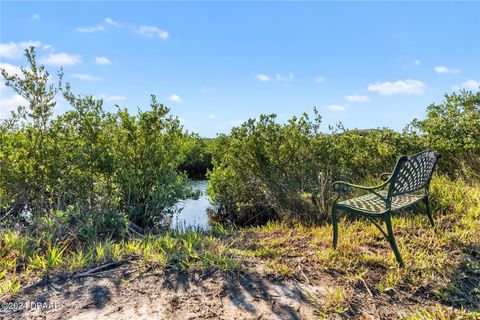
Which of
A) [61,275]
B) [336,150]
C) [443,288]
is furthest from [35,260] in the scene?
[336,150]

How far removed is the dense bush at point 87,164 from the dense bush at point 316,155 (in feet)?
5.45

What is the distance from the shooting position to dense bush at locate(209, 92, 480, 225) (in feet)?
19.6

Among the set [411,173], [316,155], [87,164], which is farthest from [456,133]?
[87,164]

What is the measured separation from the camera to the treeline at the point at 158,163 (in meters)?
4.32

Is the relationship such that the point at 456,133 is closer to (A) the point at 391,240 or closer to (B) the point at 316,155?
(B) the point at 316,155

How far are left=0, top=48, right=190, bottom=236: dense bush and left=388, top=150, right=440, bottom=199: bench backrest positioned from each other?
318 cm

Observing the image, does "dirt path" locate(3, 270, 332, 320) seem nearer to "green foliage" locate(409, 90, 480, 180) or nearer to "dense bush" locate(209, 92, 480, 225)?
"dense bush" locate(209, 92, 480, 225)

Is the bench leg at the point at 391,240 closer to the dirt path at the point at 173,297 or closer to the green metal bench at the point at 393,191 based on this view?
the green metal bench at the point at 393,191

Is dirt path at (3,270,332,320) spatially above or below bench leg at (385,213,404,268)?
below

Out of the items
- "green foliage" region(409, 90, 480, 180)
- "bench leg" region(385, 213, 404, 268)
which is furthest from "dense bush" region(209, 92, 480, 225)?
"bench leg" region(385, 213, 404, 268)

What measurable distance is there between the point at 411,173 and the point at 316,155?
277 centimetres

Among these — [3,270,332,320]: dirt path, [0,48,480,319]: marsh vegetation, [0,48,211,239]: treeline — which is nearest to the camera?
[3,270,332,320]: dirt path

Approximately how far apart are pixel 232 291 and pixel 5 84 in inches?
152

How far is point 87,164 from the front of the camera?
182 inches
